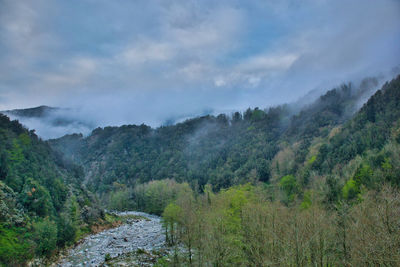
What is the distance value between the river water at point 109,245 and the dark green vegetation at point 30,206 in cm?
357

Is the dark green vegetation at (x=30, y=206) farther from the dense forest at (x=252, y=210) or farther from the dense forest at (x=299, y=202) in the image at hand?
the dense forest at (x=299, y=202)

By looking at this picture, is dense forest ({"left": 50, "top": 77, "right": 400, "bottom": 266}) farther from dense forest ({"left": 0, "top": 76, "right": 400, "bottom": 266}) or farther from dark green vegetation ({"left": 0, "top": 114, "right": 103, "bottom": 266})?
dark green vegetation ({"left": 0, "top": 114, "right": 103, "bottom": 266})

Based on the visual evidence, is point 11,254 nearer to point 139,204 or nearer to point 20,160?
point 20,160

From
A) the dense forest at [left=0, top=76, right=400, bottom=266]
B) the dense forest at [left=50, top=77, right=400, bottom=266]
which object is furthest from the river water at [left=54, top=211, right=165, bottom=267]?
the dense forest at [left=50, top=77, right=400, bottom=266]

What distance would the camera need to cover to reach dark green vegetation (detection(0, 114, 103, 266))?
116 feet

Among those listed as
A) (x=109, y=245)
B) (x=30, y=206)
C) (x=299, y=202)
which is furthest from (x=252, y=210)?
(x=299, y=202)

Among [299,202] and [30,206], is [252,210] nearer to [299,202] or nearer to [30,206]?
[30,206]

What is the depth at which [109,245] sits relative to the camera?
1938 inches

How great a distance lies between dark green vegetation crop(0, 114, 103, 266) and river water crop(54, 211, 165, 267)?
11.7 ft

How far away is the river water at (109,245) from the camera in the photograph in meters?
39.7

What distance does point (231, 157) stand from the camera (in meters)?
192

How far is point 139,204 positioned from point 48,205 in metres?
86.4

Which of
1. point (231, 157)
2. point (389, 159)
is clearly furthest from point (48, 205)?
point (231, 157)

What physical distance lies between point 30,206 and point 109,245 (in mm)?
17605
